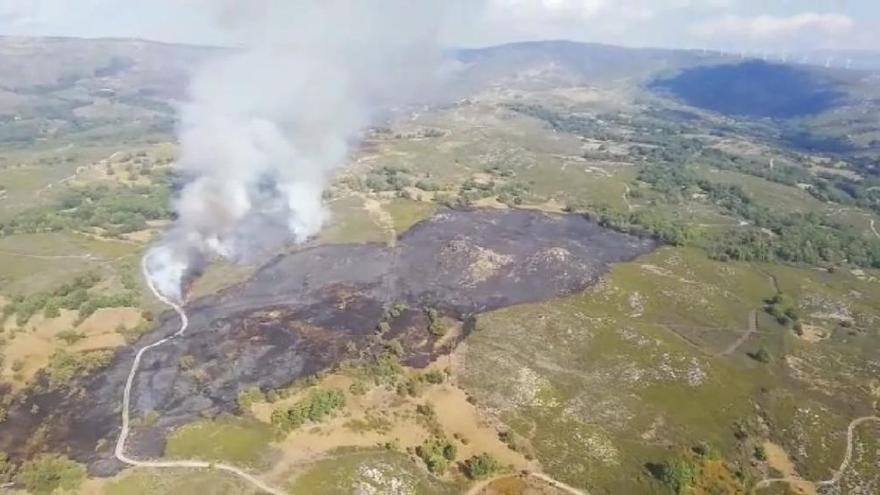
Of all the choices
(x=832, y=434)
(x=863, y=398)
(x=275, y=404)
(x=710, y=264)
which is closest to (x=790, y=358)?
(x=863, y=398)

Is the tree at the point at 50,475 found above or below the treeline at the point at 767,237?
above

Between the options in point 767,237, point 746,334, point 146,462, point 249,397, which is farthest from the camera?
point 767,237

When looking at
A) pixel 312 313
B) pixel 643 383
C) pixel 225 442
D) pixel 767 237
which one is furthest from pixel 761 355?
pixel 225 442

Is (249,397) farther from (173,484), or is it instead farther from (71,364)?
(71,364)

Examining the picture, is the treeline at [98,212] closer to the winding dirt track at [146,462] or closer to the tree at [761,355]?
the winding dirt track at [146,462]

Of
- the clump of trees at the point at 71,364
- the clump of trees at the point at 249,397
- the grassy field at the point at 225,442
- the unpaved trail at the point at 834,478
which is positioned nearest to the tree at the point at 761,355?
the unpaved trail at the point at 834,478
